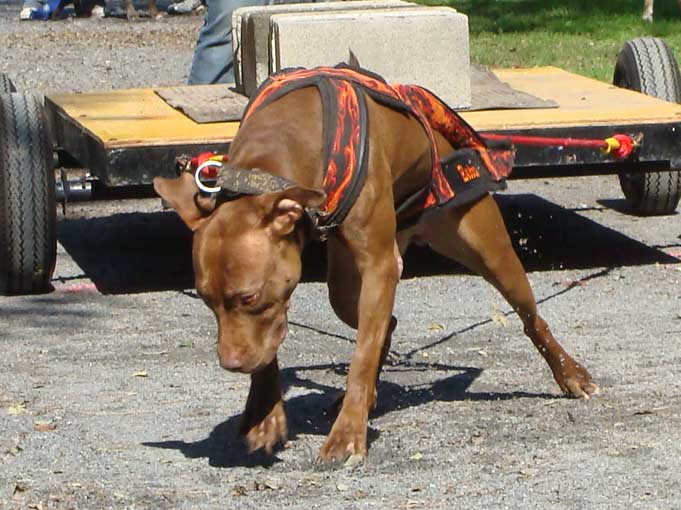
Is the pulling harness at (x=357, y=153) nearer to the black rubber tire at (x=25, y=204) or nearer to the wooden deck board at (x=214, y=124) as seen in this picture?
the wooden deck board at (x=214, y=124)

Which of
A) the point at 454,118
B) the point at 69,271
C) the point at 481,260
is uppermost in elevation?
the point at 454,118

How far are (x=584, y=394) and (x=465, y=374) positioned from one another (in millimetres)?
539

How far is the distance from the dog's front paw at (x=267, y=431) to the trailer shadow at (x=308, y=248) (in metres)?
2.55

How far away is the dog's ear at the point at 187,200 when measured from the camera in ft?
12.5

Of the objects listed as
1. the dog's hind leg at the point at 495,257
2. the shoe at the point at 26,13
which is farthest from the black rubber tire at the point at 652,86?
the shoe at the point at 26,13

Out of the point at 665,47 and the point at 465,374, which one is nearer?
the point at 465,374

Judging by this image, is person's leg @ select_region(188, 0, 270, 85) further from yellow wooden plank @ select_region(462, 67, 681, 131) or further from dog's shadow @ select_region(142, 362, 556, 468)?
dog's shadow @ select_region(142, 362, 556, 468)

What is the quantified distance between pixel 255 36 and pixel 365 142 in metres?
2.89

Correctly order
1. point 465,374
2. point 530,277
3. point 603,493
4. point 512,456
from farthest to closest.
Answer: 1. point 530,277
2. point 465,374
3. point 512,456
4. point 603,493

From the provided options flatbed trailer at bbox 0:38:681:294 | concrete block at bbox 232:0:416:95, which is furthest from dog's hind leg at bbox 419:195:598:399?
concrete block at bbox 232:0:416:95

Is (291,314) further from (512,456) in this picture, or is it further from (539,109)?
(512,456)

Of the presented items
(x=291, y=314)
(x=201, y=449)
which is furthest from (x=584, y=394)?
(x=291, y=314)

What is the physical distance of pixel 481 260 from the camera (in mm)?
4688

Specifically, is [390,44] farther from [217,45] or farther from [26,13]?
[26,13]
